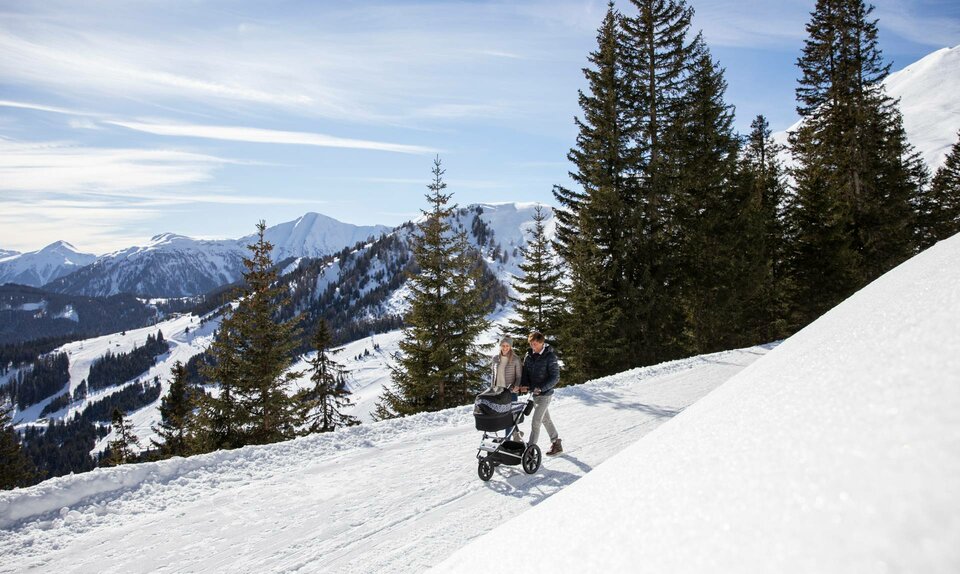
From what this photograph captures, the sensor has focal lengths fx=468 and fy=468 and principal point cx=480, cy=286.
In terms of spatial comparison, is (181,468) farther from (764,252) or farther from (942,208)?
(942,208)

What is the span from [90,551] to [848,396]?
334 inches

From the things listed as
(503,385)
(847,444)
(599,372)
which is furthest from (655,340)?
(847,444)

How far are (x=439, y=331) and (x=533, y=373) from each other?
14673 millimetres

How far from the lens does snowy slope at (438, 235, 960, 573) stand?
101cm

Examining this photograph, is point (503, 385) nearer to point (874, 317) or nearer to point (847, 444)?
point (874, 317)

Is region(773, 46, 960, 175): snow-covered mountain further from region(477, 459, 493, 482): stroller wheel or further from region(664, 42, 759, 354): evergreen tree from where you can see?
region(477, 459, 493, 482): stroller wheel

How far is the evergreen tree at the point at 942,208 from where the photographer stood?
31.6 meters

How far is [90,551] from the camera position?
6199mm

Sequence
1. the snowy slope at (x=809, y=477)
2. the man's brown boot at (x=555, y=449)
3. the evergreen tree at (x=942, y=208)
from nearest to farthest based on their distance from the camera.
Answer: the snowy slope at (x=809, y=477) < the man's brown boot at (x=555, y=449) < the evergreen tree at (x=942, y=208)

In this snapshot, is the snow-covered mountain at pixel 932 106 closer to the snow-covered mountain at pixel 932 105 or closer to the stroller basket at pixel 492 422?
the snow-covered mountain at pixel 932 105

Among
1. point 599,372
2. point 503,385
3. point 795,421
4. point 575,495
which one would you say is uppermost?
point 795,421

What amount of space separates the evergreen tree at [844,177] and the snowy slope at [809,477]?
1190 inches

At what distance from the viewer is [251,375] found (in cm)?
1966

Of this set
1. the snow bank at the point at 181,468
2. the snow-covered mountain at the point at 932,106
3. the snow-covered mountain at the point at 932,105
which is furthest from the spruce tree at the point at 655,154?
the snow-covered mountain at the point at 932,105
